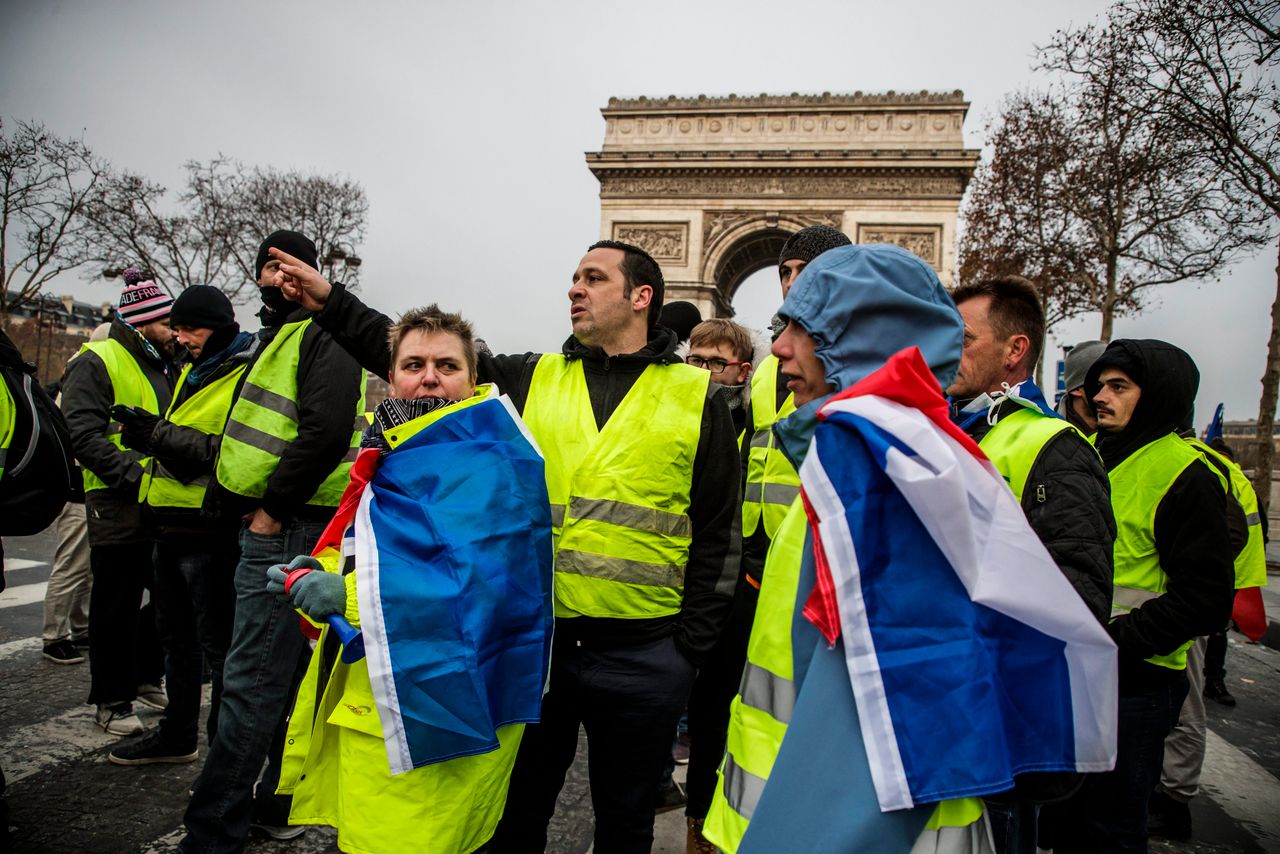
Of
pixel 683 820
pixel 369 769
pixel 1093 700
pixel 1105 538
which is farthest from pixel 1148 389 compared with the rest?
pixel 369 769

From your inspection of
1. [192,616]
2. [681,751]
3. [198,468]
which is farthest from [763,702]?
[681,751]

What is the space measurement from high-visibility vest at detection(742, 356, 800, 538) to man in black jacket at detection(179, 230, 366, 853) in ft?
5.51

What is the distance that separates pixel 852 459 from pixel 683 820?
2.96m

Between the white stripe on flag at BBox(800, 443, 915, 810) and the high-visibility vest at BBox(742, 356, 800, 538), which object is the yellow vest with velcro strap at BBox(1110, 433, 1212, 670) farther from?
the white stripe on flag at BBox(800, 443, 915, 810)

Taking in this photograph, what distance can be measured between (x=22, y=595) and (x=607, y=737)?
6.91 metres

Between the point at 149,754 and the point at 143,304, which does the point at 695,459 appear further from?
the point at 143,304

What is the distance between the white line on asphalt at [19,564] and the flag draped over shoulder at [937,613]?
9126 mm

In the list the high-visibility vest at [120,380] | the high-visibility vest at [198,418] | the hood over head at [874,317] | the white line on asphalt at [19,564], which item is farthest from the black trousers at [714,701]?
the white line on asphalt at [19,564]

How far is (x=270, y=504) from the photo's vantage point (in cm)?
284

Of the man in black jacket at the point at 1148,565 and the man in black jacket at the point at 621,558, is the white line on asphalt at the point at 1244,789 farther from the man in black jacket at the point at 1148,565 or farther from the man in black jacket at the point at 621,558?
the man in black jacket at the point at 621,558

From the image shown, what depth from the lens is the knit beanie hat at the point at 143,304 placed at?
13.7ft

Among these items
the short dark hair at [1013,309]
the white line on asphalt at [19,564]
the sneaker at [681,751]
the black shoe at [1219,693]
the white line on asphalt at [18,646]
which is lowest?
the black shoe at [1219,693]

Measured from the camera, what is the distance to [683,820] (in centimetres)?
355

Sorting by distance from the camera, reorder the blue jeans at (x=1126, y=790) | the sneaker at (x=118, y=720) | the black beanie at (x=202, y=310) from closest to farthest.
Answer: the blue jeans at (x=1126, y=790) < the black beanie at (x=202, y=310) < the sneaker at (x=118, y=720)
